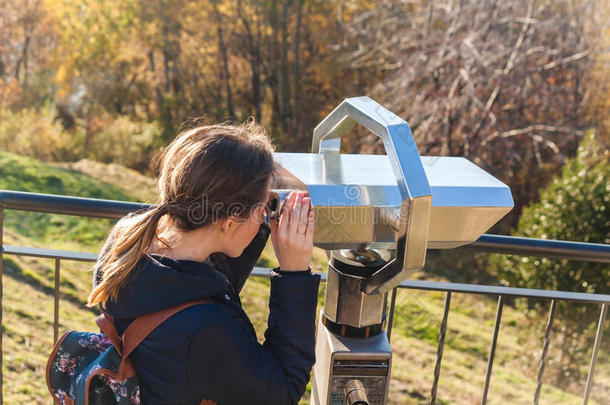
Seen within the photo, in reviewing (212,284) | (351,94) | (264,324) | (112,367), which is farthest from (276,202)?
(351,94)

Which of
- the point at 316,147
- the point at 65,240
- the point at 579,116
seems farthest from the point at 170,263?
the point at 579,116

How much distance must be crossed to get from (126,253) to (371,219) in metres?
0.51

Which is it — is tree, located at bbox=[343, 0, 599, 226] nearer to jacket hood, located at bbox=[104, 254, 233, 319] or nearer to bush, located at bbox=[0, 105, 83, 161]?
bush, located at bbox=[0, 105, 83, 161]

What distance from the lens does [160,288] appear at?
1070 millimetres

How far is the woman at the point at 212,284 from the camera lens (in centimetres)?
103

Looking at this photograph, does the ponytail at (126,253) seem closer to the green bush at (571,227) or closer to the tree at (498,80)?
the green bush at (571,227)

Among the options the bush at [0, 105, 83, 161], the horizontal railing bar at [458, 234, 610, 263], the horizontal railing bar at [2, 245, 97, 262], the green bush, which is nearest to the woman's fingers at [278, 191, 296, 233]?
the horizontal railing bar at [458, 234, 610, 263]

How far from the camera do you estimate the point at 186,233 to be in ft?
3.78

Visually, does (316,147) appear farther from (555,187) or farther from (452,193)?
(555,187)

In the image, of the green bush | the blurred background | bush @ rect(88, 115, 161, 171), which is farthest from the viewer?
bush @ rect(88, 115, 161, 171)

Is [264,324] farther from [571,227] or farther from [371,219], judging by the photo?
[371,219]

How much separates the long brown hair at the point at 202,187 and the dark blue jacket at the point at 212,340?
37 mm

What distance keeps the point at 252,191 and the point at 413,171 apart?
34cm

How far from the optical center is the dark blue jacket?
103cm
